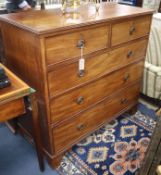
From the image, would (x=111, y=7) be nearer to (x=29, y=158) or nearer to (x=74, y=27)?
(x=74, y=27)

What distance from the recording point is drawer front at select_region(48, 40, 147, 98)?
3.99 feet

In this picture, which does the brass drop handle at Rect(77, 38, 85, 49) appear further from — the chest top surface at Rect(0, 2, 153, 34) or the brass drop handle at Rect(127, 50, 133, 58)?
the brass drop handle at Rect(127, 50, 133, 58)

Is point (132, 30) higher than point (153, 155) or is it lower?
higher

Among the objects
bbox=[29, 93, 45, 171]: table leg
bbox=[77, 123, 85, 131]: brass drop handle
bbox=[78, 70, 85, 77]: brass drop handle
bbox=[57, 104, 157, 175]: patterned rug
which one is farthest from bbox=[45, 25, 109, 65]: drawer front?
bbox=[57, 104, 157, 175]: patterned rug

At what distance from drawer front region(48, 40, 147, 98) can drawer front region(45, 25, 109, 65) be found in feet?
0.21

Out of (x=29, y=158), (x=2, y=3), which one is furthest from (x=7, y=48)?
(x=29, y=158)

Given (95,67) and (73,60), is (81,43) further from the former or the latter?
(95,67)

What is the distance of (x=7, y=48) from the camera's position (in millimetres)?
1376

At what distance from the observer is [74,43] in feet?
3.93

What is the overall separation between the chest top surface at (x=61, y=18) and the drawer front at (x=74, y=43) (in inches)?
2.0

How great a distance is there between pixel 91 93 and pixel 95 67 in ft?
0.63

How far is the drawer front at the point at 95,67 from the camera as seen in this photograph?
3.99 ft

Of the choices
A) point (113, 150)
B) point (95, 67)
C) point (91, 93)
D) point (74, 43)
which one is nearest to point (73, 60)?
point (74, 43)

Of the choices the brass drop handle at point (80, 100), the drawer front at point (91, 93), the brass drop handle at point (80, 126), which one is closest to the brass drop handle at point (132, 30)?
the drawer front at point (91, 93)
